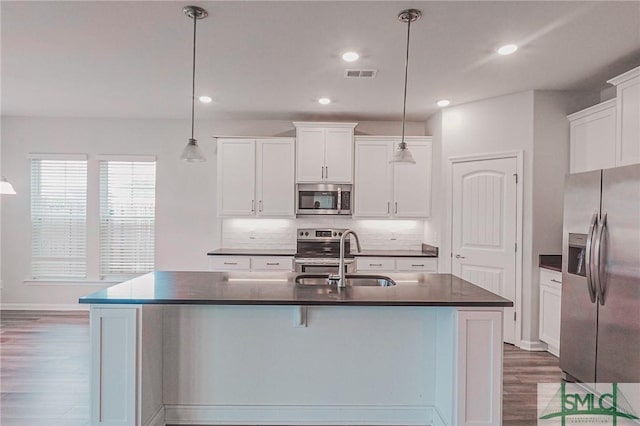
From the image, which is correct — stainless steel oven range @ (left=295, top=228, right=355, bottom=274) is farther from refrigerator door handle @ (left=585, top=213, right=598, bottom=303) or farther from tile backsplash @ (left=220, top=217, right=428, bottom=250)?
refrigerator door handle @ (left=585, top=213, right=598, bottom=303)

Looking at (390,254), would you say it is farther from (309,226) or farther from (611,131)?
(611,131)

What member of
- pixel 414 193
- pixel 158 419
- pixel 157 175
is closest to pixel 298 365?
pixel 158 419

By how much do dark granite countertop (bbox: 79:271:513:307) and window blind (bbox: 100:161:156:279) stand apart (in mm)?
2839

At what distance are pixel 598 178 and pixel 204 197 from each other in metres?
4.41

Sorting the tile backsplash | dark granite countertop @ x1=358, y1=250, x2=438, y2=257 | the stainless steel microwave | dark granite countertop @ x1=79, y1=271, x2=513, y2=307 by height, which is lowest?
dark granite countertop @ x1=358, y1=250, x2=438, y2=257

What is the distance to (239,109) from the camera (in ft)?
15.5

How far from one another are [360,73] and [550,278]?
2665 mm

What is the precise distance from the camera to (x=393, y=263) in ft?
15.1

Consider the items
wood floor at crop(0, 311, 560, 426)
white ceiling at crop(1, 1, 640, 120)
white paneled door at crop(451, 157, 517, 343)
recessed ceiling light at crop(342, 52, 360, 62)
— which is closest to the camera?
white ceiling at crop(1, 1, 640, 120)

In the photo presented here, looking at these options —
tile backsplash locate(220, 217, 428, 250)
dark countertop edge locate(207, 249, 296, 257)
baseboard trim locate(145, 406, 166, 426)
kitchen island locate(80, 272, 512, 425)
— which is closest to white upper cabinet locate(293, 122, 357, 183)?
tile backsplash locate(220, 217, 428, 250)

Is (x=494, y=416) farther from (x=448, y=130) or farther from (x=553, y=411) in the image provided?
(x=448, y=130)

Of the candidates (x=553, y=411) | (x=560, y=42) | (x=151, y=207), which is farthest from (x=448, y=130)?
(x=151, y=207)

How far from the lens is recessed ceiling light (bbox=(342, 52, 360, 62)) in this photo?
3013 millimetres

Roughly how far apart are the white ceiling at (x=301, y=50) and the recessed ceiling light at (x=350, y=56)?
0.09 meters
